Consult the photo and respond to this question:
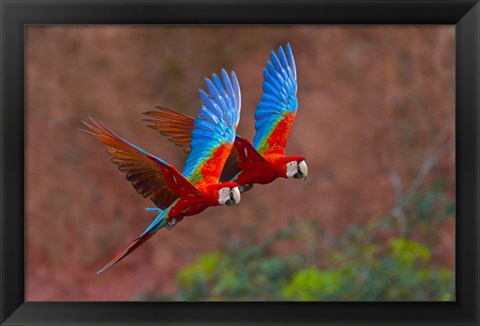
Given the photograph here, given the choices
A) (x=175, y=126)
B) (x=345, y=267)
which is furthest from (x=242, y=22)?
(x=345, y=267)

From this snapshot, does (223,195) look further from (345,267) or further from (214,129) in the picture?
(345,267)

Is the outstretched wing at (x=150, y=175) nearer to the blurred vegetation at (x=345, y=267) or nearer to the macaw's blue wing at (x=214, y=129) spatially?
the macaw's blue wing at (x=214, y=129)

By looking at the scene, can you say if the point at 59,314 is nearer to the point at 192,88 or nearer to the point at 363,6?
the point at 363,6

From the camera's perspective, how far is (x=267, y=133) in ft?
6.76

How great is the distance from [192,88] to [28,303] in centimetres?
259

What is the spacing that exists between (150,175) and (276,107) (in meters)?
0.49

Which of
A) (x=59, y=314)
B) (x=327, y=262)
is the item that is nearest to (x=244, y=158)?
(x=59, y=314)

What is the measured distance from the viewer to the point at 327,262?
4.24 m

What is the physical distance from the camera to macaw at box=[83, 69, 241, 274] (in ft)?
5.74

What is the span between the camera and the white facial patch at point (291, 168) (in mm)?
1968

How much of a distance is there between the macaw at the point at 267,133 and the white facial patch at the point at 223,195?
154 millimetres

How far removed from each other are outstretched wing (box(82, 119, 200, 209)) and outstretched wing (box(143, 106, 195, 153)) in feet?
0.45

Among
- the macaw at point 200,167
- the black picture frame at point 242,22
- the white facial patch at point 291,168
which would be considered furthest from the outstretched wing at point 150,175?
the black picture frame at point 242,22

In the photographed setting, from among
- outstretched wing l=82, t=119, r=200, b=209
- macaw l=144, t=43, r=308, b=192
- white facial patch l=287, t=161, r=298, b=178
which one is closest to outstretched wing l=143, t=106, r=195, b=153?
macaw l=144, t=43, r=308, b=192
